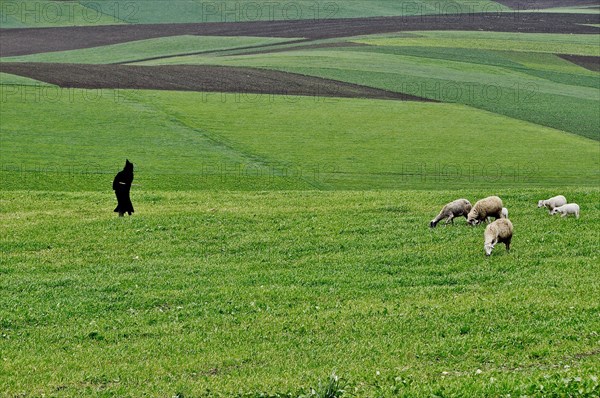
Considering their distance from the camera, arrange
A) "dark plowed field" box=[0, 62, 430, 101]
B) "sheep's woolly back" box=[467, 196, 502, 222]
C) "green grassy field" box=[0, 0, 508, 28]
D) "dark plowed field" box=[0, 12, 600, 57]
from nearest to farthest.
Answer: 1. "sheep's woolly back" box=[467, 196, 502, 222]
2. "dark plowed field" box=[0, 62, 430, 101]
3. "dark plowed field" box=[0, 12, 600, 57]
4. "green grassy field" box=[0, 0, 508, 28]

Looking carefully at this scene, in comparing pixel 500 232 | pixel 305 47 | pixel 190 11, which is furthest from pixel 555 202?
pixel 190 11

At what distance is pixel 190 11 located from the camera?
5212 inches

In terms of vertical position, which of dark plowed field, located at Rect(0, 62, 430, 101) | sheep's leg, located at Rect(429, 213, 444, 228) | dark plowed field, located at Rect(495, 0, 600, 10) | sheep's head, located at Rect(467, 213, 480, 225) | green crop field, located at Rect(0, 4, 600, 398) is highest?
dark plowed field, located at Rect(495, 0, 600, 10)

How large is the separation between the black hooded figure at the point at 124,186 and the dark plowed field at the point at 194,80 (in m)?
44.1

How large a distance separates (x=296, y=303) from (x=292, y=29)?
106 meters

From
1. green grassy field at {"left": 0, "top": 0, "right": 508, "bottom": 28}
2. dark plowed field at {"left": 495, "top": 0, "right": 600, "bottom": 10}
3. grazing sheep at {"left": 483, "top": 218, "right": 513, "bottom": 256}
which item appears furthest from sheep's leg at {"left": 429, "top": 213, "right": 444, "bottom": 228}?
dark plowed field at {"left": 495, "top": 0, "right": 600, "bottom": 10}

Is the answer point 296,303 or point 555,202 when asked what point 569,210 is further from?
point 296,303

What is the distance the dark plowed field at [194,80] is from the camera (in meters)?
75.1

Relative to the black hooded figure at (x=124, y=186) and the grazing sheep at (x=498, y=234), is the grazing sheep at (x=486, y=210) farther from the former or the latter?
the black hooded figure at (x=124, y=186)

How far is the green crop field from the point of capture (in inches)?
601

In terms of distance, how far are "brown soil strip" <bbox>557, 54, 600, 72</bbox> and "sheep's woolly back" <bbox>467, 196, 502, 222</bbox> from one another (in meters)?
74.4

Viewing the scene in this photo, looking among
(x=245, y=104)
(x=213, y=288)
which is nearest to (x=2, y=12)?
(x=245, y=104)

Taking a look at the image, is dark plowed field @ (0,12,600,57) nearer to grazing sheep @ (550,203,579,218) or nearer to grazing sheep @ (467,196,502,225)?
grazing sheep @ (467,196,502,225)

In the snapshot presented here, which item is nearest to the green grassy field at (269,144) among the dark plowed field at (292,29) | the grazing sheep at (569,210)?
the grazing sheep at (569,210)
